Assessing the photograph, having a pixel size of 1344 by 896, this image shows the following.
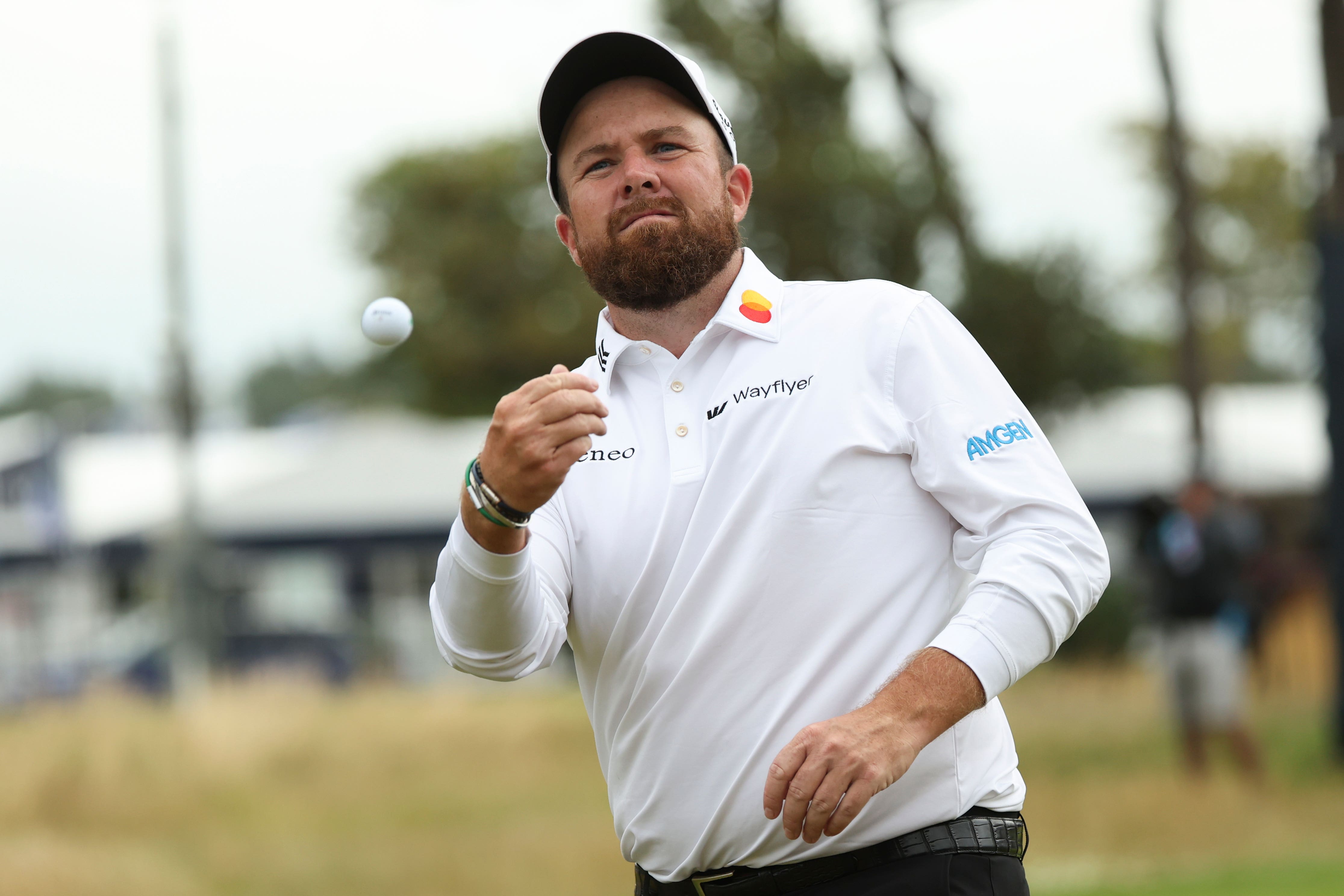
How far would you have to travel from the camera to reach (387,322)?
3.08m

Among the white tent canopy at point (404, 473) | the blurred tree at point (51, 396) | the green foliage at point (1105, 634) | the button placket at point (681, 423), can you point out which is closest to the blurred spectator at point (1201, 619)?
the green foliage at point (1105, 634)

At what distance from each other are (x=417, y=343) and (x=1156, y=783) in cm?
2165

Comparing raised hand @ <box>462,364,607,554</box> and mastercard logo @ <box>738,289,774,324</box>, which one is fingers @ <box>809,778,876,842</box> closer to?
raised hand @ <box>462,364,607,554</box>

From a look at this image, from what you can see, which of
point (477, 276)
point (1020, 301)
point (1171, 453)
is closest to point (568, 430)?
point (1020, 301)

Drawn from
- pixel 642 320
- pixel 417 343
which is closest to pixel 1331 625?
pixel 642 320

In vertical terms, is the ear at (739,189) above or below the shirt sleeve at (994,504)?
Result: above

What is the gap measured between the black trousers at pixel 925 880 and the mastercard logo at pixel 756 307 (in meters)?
1.00

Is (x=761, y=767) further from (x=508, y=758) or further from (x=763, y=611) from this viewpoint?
(x=508, y=758)

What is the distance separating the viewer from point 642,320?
3.08 meters

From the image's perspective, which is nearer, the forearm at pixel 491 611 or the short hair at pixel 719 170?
the forearm at pixel 491 611

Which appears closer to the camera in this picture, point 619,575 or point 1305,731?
point 619,575

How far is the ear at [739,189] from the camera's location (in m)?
3.24

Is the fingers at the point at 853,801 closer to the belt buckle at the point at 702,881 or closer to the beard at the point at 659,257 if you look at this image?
the belt buckle at the point at 702,881

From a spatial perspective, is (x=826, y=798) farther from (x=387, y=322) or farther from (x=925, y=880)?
(x=387, y=322)
